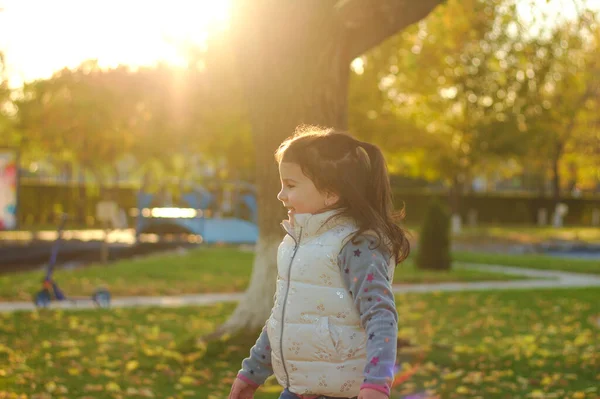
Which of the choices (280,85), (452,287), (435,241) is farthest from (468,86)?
(280,85)

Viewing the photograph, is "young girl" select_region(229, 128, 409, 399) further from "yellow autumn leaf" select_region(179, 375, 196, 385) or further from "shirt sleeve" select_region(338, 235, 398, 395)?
"yellow autumn leaf" select_region(179, 375, 196, 385)

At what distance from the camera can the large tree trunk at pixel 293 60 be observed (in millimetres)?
7527

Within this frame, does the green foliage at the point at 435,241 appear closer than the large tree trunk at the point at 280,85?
No

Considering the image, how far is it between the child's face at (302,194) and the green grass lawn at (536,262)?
681 inches

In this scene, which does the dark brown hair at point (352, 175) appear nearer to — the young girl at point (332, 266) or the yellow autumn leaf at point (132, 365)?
the young girl at point (332, 266)

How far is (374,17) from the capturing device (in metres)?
7.61

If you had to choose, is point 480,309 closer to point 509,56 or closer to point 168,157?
point 509,56

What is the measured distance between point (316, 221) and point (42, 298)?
8.99 m

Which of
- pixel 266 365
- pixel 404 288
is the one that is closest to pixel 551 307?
pixel 404 288

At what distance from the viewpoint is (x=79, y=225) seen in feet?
123

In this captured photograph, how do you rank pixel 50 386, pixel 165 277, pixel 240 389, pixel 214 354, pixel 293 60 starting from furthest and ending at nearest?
pixel 165 277 → pixel 214 354 → pixel 293 60 → pixel 50 386 → pixel 240 389

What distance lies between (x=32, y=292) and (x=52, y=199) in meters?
26.3

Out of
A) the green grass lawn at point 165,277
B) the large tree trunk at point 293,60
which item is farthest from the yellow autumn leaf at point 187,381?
the green grass lawn at point 165,277

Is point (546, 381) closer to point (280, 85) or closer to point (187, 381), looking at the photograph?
point (187, 381)
